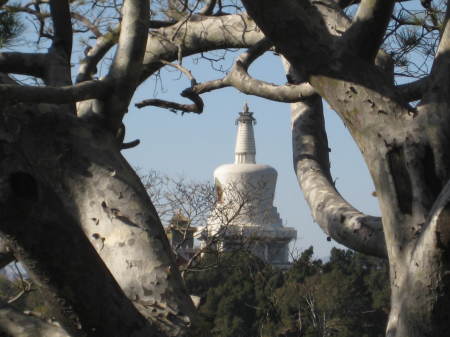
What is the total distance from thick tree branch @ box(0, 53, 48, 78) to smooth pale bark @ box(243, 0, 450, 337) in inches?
38.2

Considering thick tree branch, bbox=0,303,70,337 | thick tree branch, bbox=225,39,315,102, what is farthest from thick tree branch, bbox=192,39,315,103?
thick tree branch, bbox=0,303,70,337

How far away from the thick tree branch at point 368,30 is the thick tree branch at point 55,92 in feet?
2.73

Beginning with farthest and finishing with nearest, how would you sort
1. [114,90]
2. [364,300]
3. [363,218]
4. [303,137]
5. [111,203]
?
[364,300] → [303,137] → [363,218] → [114,90] → [111,203]

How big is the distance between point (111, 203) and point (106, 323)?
2.45 ft

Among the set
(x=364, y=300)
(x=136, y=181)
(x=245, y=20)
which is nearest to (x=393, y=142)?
(x=136, y=181)

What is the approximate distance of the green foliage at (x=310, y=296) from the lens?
71.1 ft

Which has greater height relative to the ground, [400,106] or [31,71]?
[31,71]

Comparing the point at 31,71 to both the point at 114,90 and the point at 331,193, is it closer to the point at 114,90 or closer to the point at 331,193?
the point at 114,90

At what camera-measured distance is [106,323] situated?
1.98 meters

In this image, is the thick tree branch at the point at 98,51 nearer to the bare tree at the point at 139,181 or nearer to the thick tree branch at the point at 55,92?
the bare tree at the point at 139,181

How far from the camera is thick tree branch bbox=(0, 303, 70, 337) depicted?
7.70ft

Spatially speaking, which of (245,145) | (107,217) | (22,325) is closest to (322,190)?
(107,217)

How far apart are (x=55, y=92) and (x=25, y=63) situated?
80 cm

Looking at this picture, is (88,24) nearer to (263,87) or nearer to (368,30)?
(263,87)
